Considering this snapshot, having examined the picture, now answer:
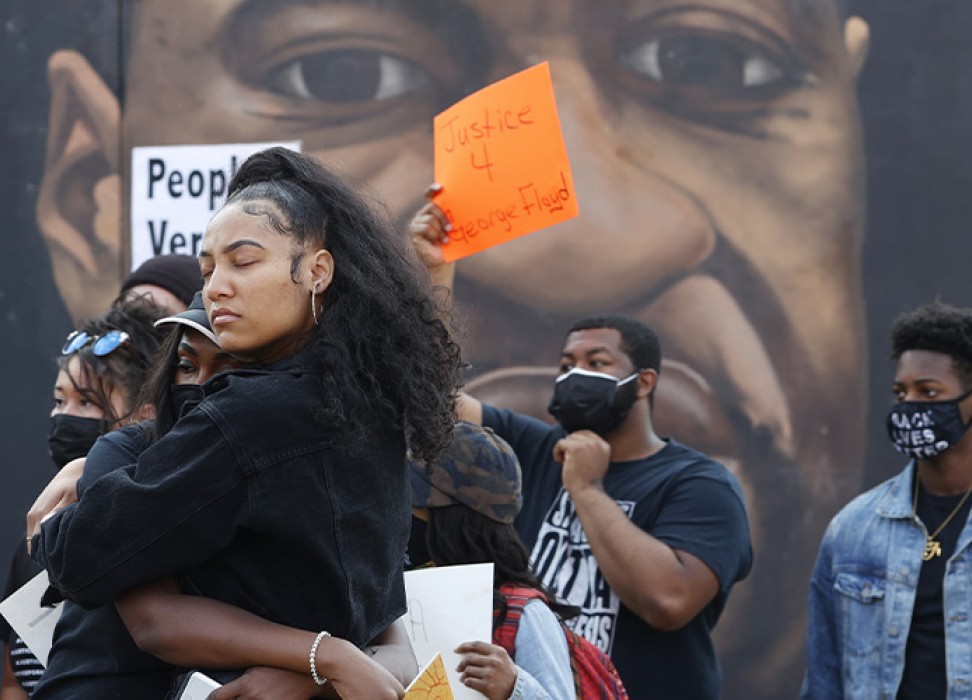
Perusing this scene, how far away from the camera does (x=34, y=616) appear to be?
7.83ft

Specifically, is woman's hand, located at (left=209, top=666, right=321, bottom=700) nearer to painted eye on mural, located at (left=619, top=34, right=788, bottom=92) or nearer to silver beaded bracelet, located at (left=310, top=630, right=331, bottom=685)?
silver beaded bracelet, located at (left=310, top=630, right=331, bottom=685)

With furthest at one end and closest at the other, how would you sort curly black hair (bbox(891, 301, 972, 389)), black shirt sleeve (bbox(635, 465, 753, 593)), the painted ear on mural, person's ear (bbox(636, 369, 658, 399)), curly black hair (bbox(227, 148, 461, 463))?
the painted ear on mural
curly black hair (bbox(891, 301, 972, 389))
person's ear (bbox(636, 369, 658, 399))
black shirt sleeve (bbox(635, 465, 753, 593))
curly black hair (bbox(227, 148, 461, 463))

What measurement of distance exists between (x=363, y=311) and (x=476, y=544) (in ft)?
3.32

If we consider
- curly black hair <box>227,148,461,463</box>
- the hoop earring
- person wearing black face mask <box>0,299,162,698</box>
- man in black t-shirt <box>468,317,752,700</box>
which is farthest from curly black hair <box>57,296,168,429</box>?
man in black t-shirt <box>468,317,752,700</box>

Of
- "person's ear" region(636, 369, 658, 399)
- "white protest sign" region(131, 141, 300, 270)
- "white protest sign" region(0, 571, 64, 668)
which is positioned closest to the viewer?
"white protest sign" region(0, 571, 64, 668)

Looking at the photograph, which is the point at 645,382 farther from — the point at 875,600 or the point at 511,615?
the point at 511,615

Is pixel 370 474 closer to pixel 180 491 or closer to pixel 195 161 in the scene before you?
pixel 180 491

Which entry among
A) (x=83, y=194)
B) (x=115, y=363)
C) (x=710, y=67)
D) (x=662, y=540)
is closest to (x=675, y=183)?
(x=710, y=67)

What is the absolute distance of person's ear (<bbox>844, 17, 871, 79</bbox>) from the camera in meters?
5.39

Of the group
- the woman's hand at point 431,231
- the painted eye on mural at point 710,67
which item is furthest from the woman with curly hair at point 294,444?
the painted eye on mural at point 710,67

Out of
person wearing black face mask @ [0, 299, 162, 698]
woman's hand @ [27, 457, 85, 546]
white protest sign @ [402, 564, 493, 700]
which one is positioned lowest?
white protest sign @ [402, 564, 493, 700]

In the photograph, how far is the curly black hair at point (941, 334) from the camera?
455cm

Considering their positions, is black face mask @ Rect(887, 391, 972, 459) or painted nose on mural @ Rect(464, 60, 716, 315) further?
painted nose on mural @ Rect(464, 60, 716, 315)

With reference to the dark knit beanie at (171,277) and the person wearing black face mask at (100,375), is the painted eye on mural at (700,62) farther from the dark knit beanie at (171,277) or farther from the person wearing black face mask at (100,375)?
the person wearing black face mask at (100,375)
